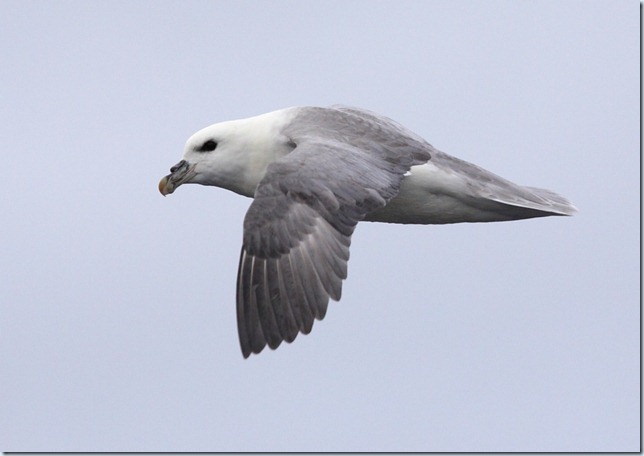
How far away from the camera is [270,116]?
13.5 metres

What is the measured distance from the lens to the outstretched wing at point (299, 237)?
461 inches

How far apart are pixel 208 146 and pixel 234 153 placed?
294 millimetres

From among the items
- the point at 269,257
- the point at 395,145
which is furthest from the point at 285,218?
Result: the point at 395,145

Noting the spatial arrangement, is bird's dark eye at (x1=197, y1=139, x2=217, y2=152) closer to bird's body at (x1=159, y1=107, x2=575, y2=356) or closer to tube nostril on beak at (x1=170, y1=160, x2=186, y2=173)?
bird's body at (x1=159, y1=107, x2=575, y2=356)

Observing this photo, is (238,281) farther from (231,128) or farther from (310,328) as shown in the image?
(231,128)

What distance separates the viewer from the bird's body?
464 inches

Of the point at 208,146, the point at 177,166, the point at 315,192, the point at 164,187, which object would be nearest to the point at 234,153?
the point at 208,146

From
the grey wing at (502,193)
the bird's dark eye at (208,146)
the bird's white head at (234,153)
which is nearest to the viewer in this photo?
the grey wing at (502,193)

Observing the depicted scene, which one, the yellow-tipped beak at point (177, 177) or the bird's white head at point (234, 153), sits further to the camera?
the yellow-tipped beak at point (177, 177)

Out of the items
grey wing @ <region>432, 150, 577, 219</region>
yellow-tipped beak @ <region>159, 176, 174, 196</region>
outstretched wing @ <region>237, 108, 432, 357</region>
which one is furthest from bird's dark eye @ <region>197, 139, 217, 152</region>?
grey wing @ <region>432, 150, 577, 219</region>

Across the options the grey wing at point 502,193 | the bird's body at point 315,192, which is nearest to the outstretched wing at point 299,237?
the bird's body at point 315,192

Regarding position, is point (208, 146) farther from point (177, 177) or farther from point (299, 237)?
point (299, 237)

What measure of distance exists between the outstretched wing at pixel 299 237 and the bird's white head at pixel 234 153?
88cm

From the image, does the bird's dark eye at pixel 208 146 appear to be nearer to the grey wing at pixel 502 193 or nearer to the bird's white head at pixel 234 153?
the bird's white head at pixel 234 153
